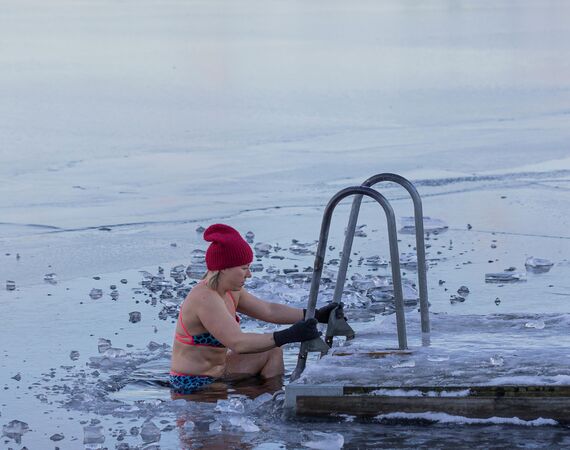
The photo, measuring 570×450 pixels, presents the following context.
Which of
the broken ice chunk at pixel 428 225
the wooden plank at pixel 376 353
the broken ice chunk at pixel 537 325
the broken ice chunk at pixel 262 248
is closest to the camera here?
the wooden plank at pixel 376 353

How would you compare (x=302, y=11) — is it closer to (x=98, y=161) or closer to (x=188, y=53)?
(x=188, y=53)

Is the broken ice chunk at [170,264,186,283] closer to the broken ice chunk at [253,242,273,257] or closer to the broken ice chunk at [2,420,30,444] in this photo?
the broken ice chunk at [253,242,273,257]

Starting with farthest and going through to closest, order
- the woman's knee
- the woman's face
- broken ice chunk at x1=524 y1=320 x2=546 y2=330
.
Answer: broken ice chunk at x1=524 y1=320 x2=546 y2=330 < the woman's knee < the woman's face

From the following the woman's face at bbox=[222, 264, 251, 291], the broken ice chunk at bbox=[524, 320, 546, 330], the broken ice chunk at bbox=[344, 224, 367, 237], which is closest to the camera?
the woman's face at bbox=[222, 264, 251, 291]

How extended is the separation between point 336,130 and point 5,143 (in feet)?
12.0

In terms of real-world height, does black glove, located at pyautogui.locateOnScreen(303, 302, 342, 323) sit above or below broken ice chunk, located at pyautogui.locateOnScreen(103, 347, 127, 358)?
above

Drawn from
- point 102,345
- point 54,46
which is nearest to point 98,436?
point 102,345

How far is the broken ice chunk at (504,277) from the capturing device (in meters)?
8.67

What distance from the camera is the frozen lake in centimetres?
610

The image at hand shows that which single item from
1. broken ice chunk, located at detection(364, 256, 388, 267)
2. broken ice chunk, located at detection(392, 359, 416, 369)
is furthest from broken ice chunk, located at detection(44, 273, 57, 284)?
broken ice chunk, located at detection(392, 359, 416, 369)

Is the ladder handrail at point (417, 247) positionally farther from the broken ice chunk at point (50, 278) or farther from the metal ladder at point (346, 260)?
the broken ice chunk at point (50, 278)

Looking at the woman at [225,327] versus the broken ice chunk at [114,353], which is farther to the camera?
the broken ice chunk at [114,353]

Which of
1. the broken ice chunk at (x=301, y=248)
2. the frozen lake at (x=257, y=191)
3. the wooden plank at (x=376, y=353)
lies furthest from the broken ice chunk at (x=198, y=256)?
the wooden plank at (x=376, y=353)

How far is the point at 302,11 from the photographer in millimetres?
34062
